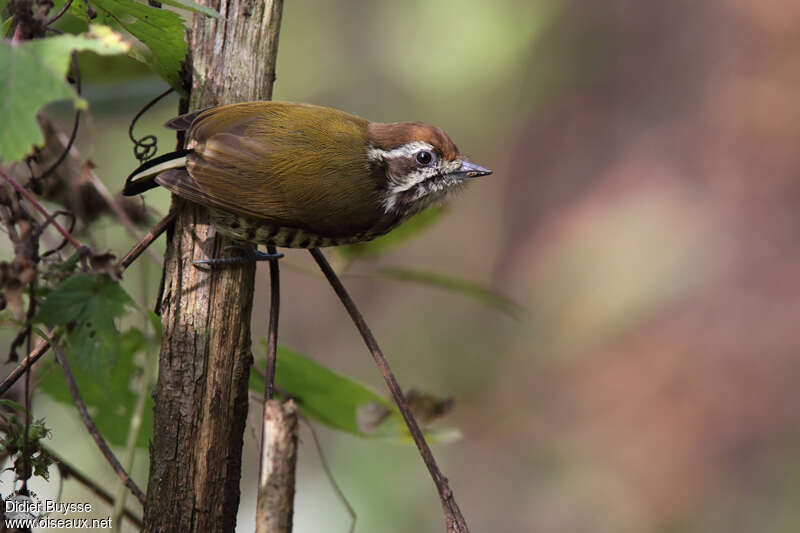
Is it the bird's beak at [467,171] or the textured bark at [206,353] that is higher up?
the bird's beak at [467,171]

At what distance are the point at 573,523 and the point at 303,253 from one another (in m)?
2.95

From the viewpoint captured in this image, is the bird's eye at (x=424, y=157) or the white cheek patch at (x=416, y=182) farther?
the bird's eye at (x=424, y=157)

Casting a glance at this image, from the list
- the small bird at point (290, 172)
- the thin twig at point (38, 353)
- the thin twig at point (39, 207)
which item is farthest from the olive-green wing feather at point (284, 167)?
the thin twig at point (39, 207)

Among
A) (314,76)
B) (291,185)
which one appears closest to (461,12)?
(314,76)

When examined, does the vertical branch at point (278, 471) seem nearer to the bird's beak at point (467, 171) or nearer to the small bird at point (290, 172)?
the small bird at point (290, 172)

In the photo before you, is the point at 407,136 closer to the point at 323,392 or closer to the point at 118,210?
the point at 323,392

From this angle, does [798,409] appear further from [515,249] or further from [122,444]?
[122,444]

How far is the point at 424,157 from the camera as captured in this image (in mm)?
2793

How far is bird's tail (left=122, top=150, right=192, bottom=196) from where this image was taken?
85.4 inches

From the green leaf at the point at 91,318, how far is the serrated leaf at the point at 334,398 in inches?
24.8

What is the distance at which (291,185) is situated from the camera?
2.33m

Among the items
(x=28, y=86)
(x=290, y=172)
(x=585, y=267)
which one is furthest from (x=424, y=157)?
(x=585, y=267)

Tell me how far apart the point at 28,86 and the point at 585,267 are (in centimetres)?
654

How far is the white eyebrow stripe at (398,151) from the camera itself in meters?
2.61
